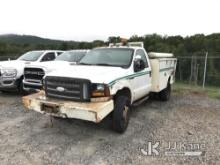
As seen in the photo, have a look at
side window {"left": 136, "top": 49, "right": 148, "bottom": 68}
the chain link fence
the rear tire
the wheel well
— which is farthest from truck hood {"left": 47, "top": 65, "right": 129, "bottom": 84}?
the chain link fence

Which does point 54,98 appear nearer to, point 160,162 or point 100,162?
point 100,162

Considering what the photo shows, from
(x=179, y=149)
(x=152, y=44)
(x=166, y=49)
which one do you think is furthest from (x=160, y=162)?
(x=152, y=44)

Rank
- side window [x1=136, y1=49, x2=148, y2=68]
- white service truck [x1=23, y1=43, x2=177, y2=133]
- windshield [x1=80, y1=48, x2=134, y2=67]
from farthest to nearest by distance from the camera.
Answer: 1. side window [x1=136, y1=49, x2=148, y2=68]
2. windshield [x1=80, y1=48, x2=134, y2=67]
3. white service truck [x1=23, y1=43, x2=177, y2=133]

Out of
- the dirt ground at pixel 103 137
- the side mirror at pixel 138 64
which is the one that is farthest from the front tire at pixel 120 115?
the side mirror at pixel 138 64

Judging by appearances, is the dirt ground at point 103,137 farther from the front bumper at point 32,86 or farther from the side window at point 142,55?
the side window at point 142,55

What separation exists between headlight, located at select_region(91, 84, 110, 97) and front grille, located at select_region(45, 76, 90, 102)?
0.10 metres

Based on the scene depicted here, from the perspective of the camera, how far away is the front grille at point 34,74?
816 cm

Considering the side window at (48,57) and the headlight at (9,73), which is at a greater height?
the side window at (48,57)

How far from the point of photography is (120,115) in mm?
5137

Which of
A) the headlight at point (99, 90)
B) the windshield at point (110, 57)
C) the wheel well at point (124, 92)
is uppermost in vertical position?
the windshield at point (110, 57)

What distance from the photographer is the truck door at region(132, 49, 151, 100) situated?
20.0 ft

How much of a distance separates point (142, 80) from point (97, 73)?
70.8 inches

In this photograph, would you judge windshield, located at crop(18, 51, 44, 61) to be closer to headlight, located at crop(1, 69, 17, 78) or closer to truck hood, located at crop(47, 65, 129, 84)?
headlight, located at crop(1, 69, 17, 78)

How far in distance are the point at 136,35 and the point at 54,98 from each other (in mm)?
30076
